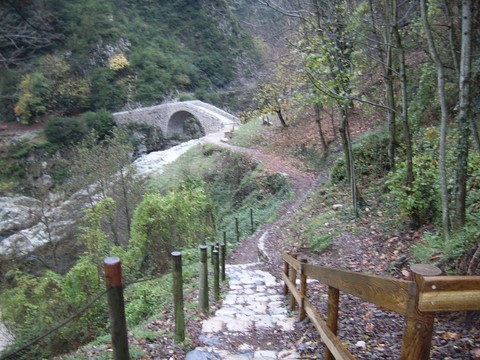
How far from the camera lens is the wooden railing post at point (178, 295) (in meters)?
3.56

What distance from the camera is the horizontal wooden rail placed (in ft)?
4.61

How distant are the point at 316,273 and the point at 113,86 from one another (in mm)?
38758

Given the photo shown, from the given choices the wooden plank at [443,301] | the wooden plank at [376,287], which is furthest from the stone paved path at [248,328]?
the wooden plank at [443,301]

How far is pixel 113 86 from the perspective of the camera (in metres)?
38.0

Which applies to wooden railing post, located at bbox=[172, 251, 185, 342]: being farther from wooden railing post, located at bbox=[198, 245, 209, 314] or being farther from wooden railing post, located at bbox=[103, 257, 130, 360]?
wooden railing post, located at bbox=[103, 257, 130, 360]

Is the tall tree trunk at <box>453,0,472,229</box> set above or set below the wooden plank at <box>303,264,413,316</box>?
above

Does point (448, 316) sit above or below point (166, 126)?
below

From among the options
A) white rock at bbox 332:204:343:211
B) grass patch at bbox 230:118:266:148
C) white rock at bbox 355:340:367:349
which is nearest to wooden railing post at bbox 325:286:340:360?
white rock at bbox 355:340:367:349

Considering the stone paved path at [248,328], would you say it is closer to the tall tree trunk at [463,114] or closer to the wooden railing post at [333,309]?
the wooden railing post at [333,309]

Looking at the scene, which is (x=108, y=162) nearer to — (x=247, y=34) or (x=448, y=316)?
(x=448, y=316)

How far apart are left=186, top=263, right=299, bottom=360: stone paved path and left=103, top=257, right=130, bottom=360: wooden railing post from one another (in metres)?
1.16

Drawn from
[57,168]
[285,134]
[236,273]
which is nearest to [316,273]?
[236,273]

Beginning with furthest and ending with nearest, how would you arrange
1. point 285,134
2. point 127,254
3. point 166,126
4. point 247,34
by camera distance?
point 247,34, point 166,126, point 285,134, point 127,254

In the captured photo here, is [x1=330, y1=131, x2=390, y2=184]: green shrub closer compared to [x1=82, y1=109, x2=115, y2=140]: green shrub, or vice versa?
[x1=330, y1=131, x2=390, y2=184]: green shrub
